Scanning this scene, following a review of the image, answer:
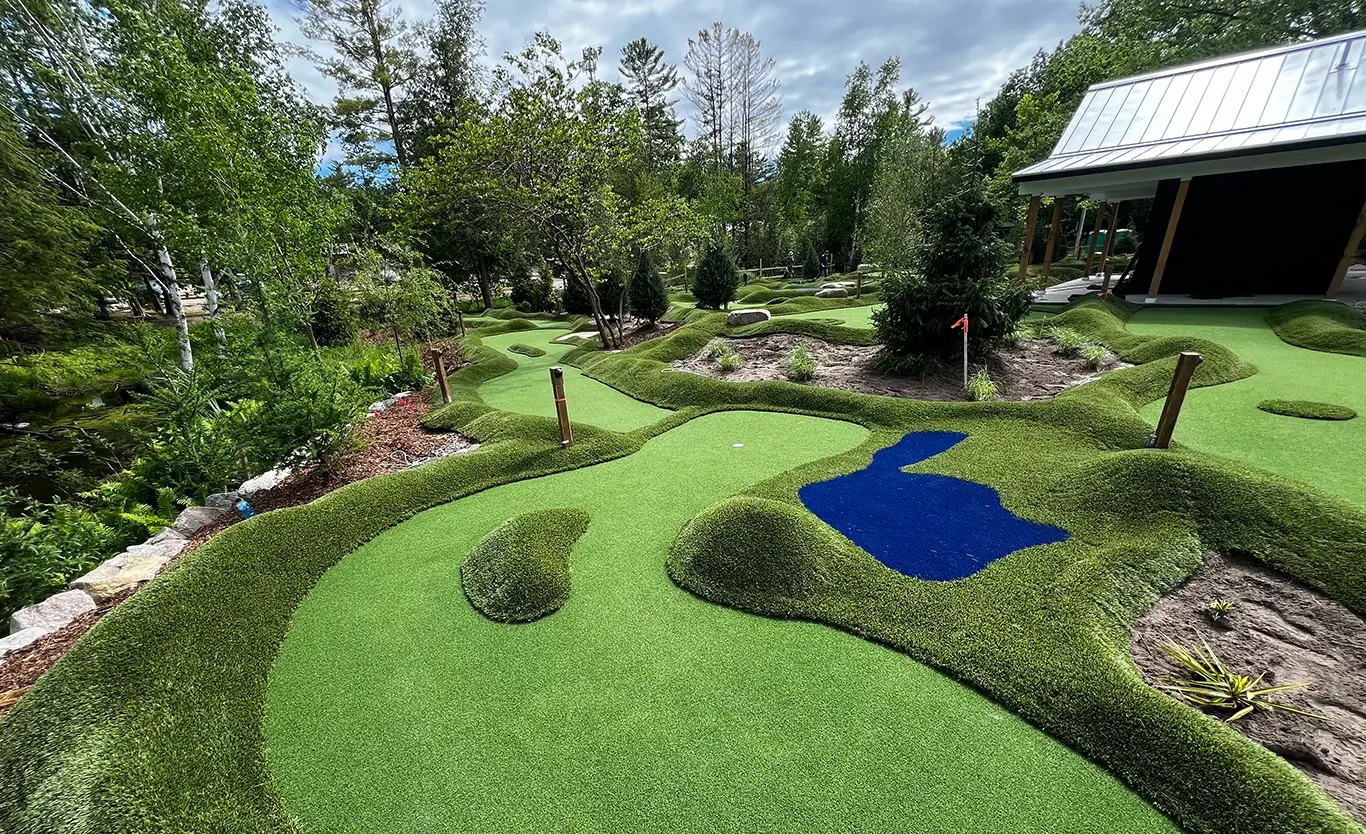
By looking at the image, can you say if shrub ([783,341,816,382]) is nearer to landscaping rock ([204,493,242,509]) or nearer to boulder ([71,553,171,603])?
landscaping rock ([204,493,242,509])

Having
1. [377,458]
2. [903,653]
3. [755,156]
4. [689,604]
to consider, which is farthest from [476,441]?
[755,156]

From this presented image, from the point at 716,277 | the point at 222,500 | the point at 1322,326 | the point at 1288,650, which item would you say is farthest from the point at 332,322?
the point at 1322,326

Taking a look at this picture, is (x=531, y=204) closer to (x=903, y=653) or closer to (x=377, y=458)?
(x=377, y=458)

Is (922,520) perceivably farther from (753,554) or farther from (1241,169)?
(1241,169)

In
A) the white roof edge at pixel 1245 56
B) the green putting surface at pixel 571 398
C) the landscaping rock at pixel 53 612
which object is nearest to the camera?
the landscaping rock at pixel 53 612

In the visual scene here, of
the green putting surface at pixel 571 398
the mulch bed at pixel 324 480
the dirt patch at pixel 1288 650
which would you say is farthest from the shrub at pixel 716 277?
the dirt patch at pixel 1288 650

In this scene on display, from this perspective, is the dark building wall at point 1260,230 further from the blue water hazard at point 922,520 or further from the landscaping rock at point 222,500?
the landscaping rock at point 222,500
